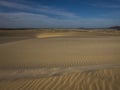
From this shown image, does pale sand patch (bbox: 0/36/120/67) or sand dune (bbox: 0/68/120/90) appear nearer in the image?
sand dune (bbox: 0/68/120/90)

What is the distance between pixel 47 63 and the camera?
33.4 feet

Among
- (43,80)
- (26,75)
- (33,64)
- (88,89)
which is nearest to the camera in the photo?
(88,89)

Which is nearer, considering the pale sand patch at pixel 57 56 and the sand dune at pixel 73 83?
the sand dune at pixel 73 83

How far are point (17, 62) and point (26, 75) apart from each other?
317 centimetres

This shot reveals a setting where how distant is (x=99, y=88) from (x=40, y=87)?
1899mm

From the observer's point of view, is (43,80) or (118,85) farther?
(43,80)

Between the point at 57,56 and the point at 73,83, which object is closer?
the point at 73,83

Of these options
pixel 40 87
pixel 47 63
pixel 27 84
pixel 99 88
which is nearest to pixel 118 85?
pixel 99 88

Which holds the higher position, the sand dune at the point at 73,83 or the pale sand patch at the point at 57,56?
the sand dune at the point at 73,83

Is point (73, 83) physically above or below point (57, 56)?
above

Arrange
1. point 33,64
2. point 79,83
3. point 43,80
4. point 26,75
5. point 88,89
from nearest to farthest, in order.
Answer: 1. point 88,89
2. point 79,83
3. point 43,80
4. point 26,75
5. point 33,64

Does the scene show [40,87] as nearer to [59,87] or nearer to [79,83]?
[59,87]

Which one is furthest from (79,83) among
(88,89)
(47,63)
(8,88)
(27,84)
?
(47,63)

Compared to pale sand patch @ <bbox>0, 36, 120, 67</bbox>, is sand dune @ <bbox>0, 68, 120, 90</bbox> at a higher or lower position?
higher
